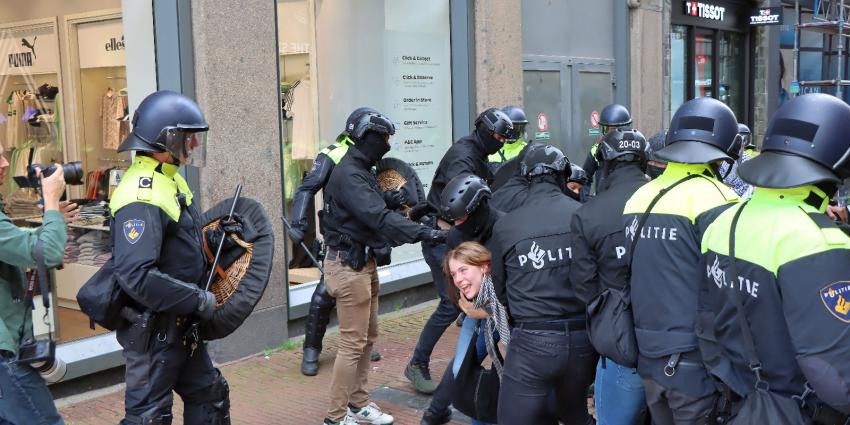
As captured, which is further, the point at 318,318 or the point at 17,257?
the point at 318,318

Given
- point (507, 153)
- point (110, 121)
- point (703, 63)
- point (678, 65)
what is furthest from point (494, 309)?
point (703, 63)

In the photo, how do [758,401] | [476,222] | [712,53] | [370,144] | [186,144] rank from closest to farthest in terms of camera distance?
[758,401], [186,144], [476,222], [370,144], [712,53]

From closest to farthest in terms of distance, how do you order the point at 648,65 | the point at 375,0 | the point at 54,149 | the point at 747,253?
1. the point at 747,253
2. the point at 54,149
3. the point at 375,0
4. the point at 648,65

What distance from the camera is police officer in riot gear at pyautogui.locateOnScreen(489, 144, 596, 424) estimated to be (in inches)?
162

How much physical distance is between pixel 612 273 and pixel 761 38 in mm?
14285

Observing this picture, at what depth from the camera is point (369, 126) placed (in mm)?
5750

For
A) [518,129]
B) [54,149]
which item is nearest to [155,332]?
[54,149]

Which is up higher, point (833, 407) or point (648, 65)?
point (648, 65)

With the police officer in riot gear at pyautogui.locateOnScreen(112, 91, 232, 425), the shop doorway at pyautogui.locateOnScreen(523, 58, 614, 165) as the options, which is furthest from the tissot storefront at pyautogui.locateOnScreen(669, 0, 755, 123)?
the police officer in riot gear at pyautogui.locateOnScreen(112, 91, 232, 425)

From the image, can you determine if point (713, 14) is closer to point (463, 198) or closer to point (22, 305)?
point (463, 198)

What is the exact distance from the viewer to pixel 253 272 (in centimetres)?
431

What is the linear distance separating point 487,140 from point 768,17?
10.8m

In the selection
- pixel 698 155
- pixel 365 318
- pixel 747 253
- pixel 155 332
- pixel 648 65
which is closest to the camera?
pixel 747 253

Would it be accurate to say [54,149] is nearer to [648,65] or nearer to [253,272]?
[253,272]
